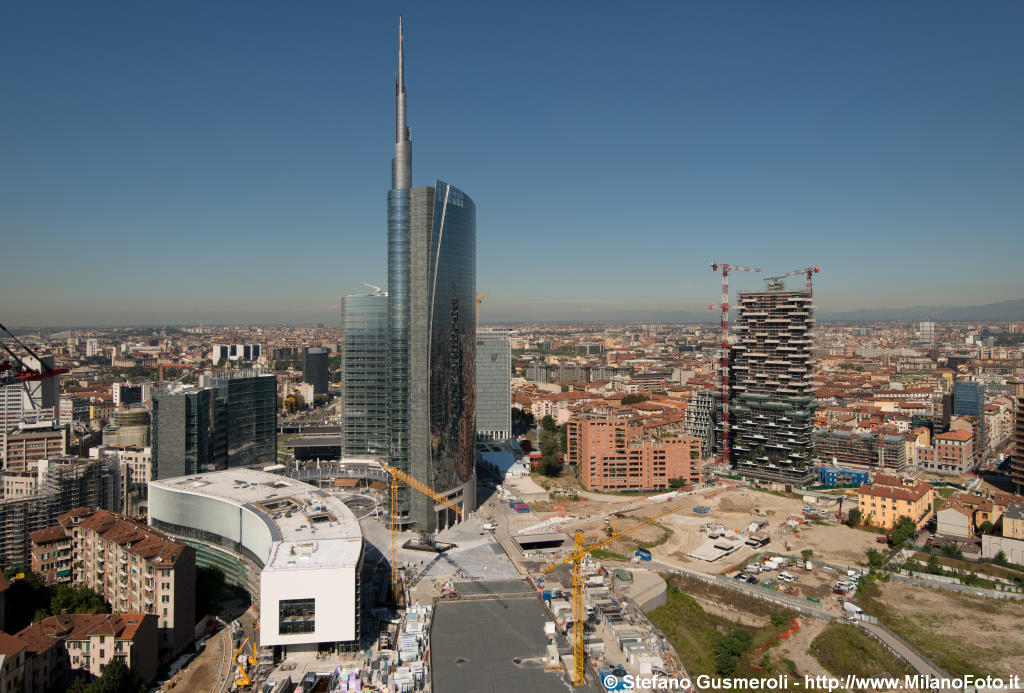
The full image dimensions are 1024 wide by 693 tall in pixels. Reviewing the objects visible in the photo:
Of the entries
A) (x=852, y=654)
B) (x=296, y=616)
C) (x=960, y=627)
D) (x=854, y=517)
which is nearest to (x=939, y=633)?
(x=960, y=627)

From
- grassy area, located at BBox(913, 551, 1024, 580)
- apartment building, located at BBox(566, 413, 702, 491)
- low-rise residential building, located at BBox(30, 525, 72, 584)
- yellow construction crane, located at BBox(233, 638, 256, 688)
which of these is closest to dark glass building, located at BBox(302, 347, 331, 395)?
apartment building, located at BBox(566, 413, 702, 491)

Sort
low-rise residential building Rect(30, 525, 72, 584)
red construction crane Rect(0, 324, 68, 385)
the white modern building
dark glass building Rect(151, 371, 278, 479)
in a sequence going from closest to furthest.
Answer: the white modern building, red construction crane Rect(0, 324, 68, 385), low-rise residential building Rect(30, 525, 72, 584), dark glass building Rect(151, 371, 278, 479)

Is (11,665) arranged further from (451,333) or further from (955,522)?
(955,522)

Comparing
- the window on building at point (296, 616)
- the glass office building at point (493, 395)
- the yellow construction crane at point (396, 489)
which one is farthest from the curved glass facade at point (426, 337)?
the glass office building at point (493, 395)

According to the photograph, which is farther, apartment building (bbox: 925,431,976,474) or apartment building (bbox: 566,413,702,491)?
apartment building (bbox: 925,431,976,474)

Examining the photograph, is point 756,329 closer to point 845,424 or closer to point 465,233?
point 845,424

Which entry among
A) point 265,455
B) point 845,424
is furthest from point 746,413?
point 265,455

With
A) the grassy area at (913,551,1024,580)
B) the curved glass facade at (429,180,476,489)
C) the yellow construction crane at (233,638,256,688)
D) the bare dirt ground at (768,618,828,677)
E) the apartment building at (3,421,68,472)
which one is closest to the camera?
the yellow construction crane at (233,638,256,688)

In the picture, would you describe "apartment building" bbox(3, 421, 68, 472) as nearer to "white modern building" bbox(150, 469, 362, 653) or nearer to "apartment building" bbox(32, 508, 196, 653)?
"white modern building" bbox(150, 469, 362, 653)
